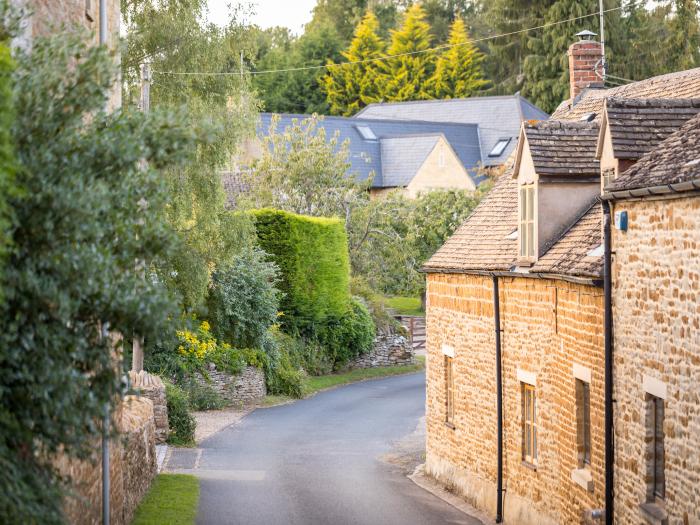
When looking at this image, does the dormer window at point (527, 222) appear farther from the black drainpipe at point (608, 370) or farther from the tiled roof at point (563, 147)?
the black drainpipe at point (608, 370)

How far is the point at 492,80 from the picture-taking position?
252 ft

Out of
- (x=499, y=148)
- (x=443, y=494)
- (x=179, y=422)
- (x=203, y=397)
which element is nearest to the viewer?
(x=443, y=494)

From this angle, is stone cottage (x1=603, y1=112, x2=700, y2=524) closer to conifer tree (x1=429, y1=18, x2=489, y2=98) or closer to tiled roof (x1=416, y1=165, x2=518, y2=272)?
tiled roof (x1=416, y1=165, x2=518, y2=272)

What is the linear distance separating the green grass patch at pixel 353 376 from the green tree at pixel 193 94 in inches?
419

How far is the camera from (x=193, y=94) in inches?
979

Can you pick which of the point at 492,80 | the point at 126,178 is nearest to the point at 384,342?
the point at 126,178

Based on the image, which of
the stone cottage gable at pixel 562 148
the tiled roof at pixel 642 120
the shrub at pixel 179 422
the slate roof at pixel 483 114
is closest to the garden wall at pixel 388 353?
the shrub at pixel 179 422

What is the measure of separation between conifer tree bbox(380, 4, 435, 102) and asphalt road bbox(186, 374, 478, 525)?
44836 mm

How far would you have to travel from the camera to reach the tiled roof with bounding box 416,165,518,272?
61.2 ft

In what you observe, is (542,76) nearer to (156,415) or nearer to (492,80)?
(492,80)

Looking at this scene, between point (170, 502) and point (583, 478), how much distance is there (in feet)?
22.5

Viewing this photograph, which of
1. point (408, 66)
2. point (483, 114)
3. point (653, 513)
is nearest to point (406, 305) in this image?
point (483, 114)

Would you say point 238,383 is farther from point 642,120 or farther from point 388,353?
point 642,120

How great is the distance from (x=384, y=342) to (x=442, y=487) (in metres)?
19.9
